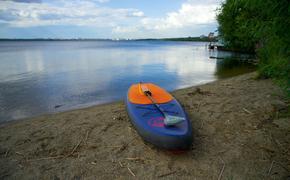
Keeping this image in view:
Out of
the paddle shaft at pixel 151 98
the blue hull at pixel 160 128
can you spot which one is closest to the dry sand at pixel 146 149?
the blue hull at pixel 160 128

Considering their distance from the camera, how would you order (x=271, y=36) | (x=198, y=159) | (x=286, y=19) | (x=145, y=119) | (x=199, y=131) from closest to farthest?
(x=286, y=19) → (x=271, y=36) → (x=198, y=159) → (x=145, y=119) → (x=199, y=131)

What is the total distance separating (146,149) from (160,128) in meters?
→ 0.50

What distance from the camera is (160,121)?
13.3ft

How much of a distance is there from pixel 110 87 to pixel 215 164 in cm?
884

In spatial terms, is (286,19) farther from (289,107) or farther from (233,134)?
(289,107)

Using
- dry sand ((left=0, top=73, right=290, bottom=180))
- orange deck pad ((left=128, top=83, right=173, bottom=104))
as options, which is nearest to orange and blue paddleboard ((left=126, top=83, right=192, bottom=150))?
orange deck pad ((left=128, top=83, right=173, bottom=104))

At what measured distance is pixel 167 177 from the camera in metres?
3.23

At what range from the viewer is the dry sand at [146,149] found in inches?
132

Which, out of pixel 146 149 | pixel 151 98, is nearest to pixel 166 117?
pixel 146 149

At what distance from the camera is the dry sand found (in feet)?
11.0

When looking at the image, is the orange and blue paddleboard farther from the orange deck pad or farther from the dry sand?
the dry sand

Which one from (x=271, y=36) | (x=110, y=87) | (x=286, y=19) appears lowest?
(x=110, y=87)

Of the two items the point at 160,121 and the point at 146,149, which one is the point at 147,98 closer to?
the point at 160,121

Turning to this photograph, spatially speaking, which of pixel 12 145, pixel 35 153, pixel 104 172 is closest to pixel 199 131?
pixel 104 172
